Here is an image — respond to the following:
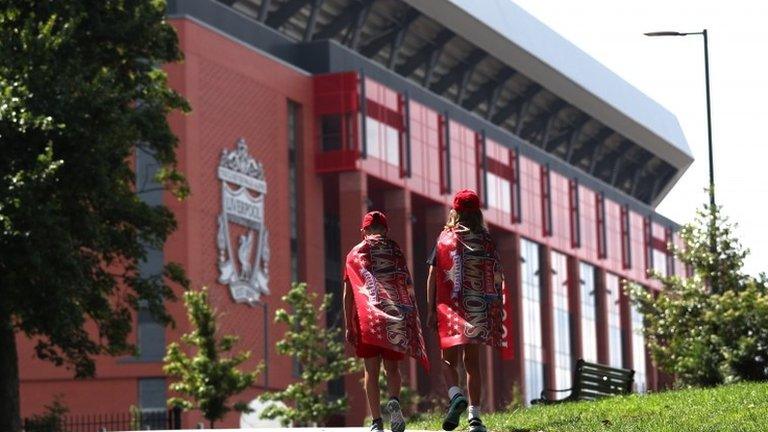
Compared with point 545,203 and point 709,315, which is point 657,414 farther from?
point 545,203

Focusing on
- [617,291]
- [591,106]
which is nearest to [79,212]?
[591,106]

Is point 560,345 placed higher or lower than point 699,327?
higher

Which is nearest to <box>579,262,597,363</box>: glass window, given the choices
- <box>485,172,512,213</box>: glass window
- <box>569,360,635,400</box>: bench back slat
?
<box>485,172,512,213</box>: glass window

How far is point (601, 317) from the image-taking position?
106 m

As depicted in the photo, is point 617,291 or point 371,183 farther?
point 617,291

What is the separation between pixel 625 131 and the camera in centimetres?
10844

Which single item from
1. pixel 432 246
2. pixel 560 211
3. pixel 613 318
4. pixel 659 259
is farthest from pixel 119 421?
pixel 659 259

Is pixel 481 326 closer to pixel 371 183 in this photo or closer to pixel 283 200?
pixel 283 200

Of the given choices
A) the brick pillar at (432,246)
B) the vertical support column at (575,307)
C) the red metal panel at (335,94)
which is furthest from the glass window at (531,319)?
the red metal panel at (335,94)

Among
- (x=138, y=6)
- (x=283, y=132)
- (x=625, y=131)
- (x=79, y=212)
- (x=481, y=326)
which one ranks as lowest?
(x=481, y=326)

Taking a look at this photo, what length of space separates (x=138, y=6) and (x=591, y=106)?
67.5 m

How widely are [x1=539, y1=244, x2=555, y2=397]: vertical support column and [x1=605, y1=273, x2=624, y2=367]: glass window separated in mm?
10377

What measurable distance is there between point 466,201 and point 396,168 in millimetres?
62391

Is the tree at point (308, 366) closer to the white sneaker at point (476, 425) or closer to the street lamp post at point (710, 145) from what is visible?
the street lamp post at point (710, 145)
